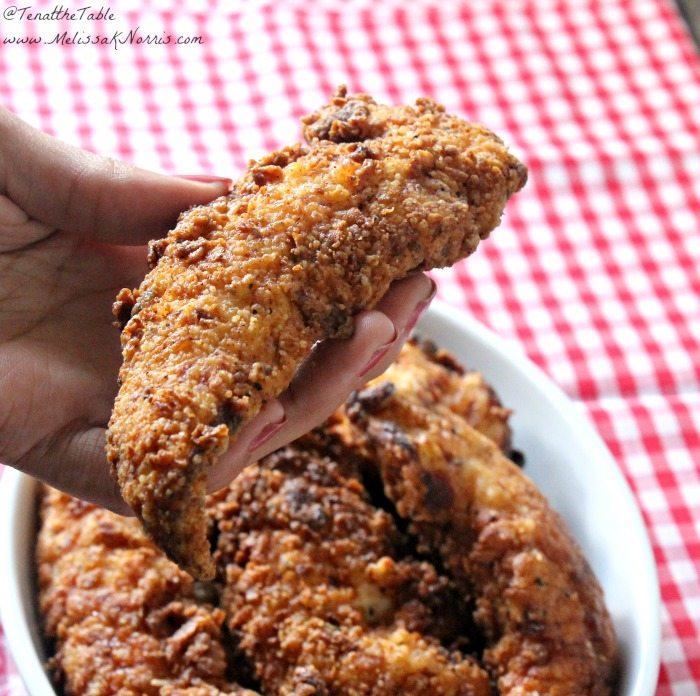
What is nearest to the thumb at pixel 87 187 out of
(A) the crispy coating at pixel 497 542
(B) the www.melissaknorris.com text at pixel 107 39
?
(A) the crispy coating at pixel 497 542

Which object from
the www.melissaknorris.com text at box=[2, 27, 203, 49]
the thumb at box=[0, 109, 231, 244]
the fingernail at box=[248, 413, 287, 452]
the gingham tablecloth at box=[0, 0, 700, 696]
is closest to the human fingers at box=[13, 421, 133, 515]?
the fingernail at box=[248, 413, 287, 452]

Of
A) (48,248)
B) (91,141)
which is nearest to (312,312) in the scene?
(48,248)

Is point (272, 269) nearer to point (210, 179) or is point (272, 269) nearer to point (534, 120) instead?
point (210, 179)

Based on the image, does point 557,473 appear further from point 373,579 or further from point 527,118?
point 527,118

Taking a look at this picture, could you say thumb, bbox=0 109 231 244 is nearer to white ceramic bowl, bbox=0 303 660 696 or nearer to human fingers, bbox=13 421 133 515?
human fingers, bbox=13 421 133 515

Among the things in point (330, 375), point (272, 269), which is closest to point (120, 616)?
point (330, 375)
